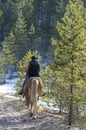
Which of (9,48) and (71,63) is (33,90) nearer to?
(71,63)

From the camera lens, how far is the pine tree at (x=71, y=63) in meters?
14.6

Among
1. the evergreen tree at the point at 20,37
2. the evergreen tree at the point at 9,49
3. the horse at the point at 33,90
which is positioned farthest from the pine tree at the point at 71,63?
the evergreen tree at the point at 20,37

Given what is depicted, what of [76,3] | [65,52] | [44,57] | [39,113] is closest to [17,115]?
[39,113]

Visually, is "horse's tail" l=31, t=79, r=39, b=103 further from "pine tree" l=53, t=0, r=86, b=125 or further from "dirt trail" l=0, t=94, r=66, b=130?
"pine tree" l=53, t=0, r=86, b=125

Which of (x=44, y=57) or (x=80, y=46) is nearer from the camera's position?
(x=80, y=46)

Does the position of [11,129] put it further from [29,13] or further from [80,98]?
[29,13]

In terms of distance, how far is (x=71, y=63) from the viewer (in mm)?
14453

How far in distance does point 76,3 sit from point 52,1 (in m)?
63.8

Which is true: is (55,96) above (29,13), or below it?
below

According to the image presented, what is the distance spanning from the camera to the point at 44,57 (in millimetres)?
73438

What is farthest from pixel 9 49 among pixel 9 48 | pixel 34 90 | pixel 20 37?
pixel 34 90

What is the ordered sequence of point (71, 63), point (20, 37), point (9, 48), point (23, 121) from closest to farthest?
1. point (23, 121)
2. point (71, 63)
3. point (9, 48)
4. point (20, 37)

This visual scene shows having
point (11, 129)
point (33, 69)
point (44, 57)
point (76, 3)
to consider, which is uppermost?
point (76, 3)

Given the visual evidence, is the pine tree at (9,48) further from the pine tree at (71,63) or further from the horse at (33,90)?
the horse at (33,90)
